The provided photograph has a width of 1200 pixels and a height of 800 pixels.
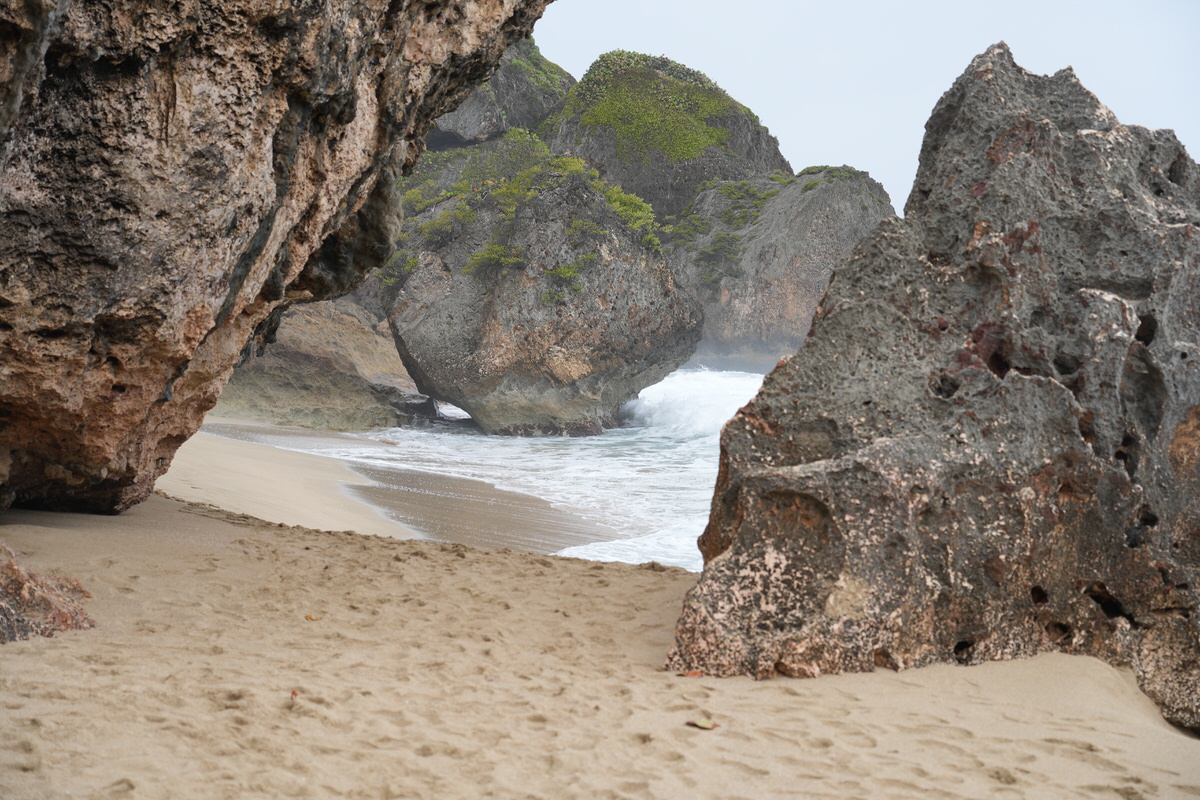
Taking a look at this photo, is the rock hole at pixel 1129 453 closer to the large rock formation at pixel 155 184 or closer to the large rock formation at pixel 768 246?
the large rock formation at pixel 155 184

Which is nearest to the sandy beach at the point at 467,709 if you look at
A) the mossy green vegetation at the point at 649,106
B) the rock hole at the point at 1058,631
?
the rock hole at the point at 1058,631

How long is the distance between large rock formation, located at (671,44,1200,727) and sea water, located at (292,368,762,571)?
12.2 feet

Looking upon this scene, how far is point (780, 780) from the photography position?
10.4 feet

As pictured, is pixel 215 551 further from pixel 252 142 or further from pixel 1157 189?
pixel 1157 189

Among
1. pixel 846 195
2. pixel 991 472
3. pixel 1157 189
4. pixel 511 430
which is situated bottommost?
pixel 511 430

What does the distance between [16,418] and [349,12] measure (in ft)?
10.6

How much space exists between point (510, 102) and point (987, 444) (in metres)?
32.1

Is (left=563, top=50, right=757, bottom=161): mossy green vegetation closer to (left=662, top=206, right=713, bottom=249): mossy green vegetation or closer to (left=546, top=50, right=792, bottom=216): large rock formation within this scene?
(left=546, top=50, right=792, bottom=216): large rock formation

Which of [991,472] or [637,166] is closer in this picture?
[991,472]

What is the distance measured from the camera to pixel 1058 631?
482 cm

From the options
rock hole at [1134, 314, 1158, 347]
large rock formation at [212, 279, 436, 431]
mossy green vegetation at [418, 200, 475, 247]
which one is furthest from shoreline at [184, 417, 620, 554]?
mossy green vegetation at [418, 200, 475, 247]

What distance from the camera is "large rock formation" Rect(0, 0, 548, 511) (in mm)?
4598

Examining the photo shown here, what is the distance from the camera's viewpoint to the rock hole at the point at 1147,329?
5.23m

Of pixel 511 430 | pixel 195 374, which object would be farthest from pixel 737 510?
pixel 511 430
